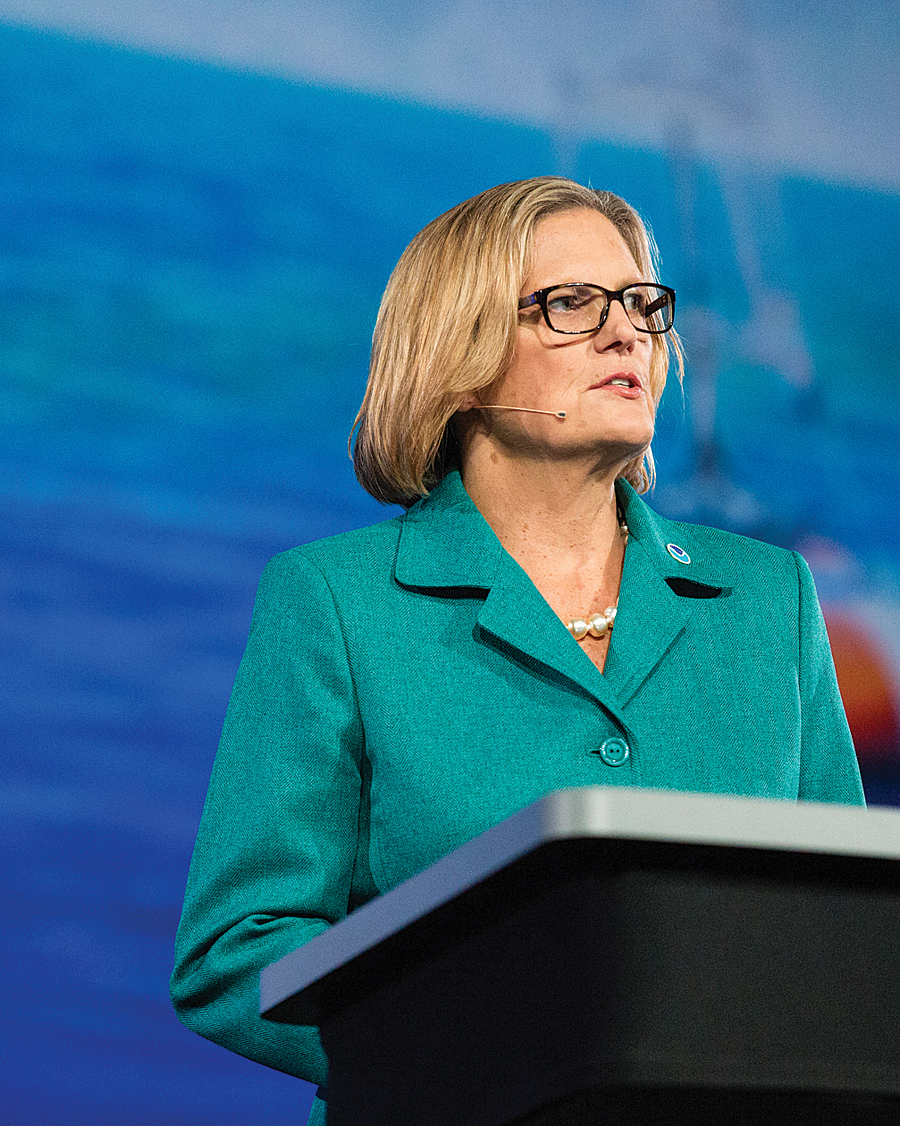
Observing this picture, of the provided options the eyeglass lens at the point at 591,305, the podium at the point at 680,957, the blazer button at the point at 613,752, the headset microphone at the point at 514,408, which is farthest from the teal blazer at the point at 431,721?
the podium at the point at 680,957

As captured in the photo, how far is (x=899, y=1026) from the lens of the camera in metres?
0.74

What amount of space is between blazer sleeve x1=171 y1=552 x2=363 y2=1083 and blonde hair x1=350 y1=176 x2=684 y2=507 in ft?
0.91

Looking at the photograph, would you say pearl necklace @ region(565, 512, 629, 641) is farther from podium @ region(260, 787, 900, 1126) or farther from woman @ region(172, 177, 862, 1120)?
podium @ region(260, 787, 900, 1126)

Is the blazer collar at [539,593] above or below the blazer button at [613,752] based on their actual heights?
above

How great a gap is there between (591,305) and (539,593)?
1.28 feet

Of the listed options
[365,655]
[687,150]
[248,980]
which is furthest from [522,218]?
[687,150]

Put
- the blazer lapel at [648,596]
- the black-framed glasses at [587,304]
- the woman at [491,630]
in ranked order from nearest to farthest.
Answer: the woman at [491,630] → the blazer lapel at [648,596] → the black-framed glasses at [587,304]

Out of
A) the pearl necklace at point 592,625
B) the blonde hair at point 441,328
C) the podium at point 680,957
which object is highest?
the blonde hair at point 441,328

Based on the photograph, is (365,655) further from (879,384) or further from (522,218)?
(879,384)

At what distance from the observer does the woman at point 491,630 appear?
137cm

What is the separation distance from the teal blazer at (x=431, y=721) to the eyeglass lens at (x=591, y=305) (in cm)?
25

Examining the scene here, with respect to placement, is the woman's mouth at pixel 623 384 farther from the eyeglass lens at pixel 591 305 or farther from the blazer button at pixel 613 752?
the blazer button at pixel 613 752

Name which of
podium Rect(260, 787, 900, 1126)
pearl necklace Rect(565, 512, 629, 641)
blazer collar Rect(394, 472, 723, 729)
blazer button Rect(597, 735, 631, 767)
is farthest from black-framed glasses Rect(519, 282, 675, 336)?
podium Rect(260, 787, 900, 1126)

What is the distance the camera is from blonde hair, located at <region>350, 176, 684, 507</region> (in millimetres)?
1759
